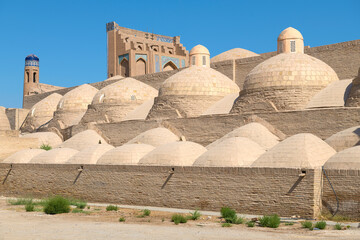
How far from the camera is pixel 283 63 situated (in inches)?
752

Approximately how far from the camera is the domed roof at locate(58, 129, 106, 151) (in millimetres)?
22031

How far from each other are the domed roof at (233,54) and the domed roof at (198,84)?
21.3 feet

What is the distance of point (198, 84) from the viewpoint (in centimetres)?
2234

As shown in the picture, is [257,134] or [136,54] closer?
[257,134]

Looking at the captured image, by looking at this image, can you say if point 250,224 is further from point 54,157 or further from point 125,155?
point 54,157

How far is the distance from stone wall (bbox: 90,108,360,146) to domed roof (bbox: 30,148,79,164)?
3471 millimetres

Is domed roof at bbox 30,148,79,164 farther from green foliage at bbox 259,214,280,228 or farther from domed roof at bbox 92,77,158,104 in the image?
green foliage at bbox 259,214,280,228

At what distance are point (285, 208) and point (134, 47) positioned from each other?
24769mm

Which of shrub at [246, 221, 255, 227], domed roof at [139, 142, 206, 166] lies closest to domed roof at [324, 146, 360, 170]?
shrub at [246, 221, 255, 227]

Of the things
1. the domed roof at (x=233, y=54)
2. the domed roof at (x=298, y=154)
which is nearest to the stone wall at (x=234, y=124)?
the domed roof at (x=298, y=154)

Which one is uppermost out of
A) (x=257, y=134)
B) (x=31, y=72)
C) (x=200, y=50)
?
(x=31, y=72)

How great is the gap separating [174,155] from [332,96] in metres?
6.05

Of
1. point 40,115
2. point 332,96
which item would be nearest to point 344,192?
point 332,96

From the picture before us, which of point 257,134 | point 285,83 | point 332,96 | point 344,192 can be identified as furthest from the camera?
point 285,83
